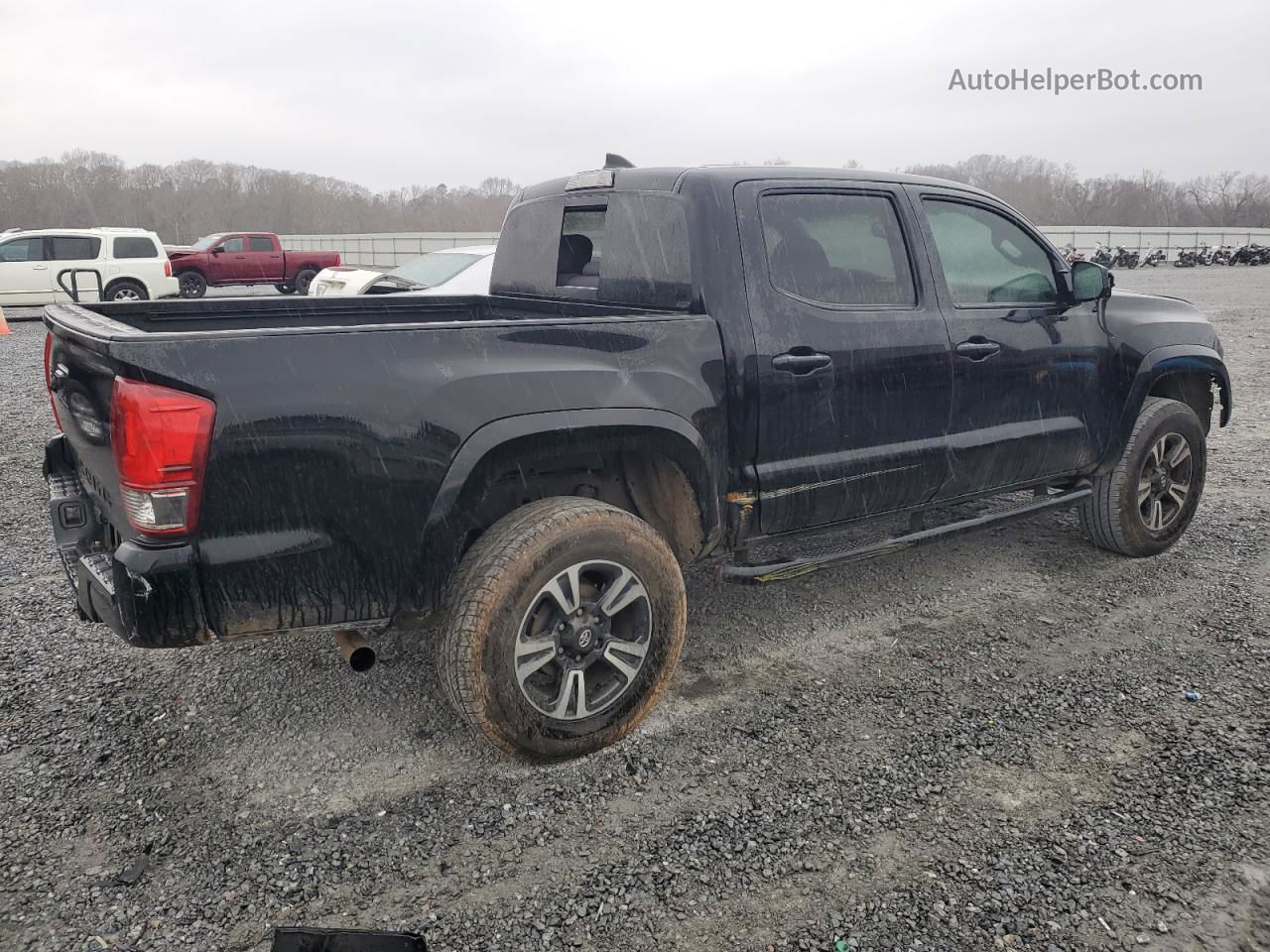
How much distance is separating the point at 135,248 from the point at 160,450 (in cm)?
1879

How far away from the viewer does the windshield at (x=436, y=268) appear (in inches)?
405

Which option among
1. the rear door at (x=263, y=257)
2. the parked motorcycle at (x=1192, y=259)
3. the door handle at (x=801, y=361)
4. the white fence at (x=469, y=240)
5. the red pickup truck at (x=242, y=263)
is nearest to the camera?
the door handle at (x=801, y=361)

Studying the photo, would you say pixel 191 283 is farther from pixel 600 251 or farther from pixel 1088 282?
pixel 1088 282

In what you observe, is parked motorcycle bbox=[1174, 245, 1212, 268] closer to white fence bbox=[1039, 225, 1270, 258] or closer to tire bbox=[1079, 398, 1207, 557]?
white fence bbox=[1039, 225, 1270, 258]

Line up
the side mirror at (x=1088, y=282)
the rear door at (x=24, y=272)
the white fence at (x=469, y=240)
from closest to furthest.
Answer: the side mirror at (x=1088, y=282) < the rear door at (x=24, y=272) < the white fence at (x=469, y=240)

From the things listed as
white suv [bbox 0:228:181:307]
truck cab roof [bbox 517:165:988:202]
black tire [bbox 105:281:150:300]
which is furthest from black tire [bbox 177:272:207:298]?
truck cab roof [bbox 517:165:988:202]

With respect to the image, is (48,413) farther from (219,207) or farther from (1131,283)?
(219,207)

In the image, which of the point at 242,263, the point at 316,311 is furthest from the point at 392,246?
the point at 316,311

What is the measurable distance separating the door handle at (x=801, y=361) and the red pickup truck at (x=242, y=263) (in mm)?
22036

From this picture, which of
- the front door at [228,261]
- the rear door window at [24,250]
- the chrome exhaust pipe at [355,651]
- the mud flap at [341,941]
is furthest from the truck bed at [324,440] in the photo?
the front door at [228,261]

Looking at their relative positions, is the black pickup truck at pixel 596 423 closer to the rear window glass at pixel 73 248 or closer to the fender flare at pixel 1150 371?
the fender flare at pixel 1150 371

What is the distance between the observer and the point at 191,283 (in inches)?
922

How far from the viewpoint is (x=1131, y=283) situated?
1195 inches

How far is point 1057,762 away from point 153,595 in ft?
9.12
